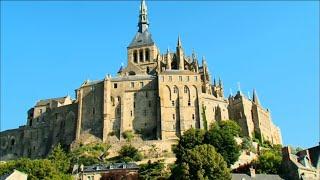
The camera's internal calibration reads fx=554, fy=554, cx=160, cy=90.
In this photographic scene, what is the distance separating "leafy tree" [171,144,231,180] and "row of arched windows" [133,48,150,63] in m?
50.3

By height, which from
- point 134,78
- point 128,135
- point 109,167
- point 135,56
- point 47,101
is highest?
point 135,56

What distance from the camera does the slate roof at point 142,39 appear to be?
397 ft

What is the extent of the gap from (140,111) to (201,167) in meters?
32.7

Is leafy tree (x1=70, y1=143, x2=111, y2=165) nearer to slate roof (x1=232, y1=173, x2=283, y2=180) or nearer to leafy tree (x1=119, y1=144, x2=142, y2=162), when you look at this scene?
leafy tree (x1=119, y1=144, x2=142, y2=162)

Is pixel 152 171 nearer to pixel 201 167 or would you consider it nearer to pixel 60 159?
pixel 201 167

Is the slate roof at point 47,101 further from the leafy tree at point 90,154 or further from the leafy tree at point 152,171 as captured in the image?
the leafy tree at point 152,171

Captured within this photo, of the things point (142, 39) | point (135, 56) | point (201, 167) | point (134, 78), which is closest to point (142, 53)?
point (135, 56)

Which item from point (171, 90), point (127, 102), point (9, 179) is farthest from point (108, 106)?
point (9, 179)

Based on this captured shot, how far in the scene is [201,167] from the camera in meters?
68.0

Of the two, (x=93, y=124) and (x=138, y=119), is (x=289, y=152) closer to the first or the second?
(x=138, y=119)

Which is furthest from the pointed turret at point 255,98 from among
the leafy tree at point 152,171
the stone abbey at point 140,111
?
the leafy tree at point 152,171

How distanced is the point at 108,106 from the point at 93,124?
4.18 meters

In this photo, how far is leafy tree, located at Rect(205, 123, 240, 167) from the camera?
3317 inches

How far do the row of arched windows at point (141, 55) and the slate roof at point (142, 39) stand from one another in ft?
6.57
